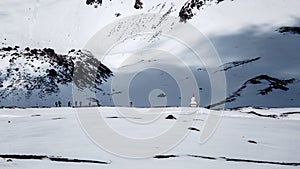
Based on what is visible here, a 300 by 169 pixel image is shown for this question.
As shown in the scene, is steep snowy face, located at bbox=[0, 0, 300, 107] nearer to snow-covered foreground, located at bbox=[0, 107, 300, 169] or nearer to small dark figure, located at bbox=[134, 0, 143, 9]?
small dark figure, located at bbox=[134, 0, 143, 9]

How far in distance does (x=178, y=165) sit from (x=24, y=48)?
80.0 ft

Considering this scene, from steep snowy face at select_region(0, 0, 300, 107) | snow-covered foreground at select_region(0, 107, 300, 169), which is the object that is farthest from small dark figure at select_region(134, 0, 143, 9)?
snow-covered foreground at select_region(0, 107, 300, 169)

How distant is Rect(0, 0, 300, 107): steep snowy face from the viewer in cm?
1691

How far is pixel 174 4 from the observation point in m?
28.5

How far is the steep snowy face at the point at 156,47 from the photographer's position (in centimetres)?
1691

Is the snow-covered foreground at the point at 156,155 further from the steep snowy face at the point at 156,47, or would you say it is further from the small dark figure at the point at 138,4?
the small dark figure at the point at 138,4

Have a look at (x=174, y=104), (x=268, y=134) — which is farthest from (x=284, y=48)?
(x=268, y=134)

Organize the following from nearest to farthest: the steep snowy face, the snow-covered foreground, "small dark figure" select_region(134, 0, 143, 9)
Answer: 1. the snow-covered foreground
2. the steep snowy face
3. "small dark figure" select_region(134, 0, 143, 9)

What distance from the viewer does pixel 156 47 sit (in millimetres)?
24547

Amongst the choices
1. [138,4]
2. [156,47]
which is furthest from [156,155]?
[138,4]

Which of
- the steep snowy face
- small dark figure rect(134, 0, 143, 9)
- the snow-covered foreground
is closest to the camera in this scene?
the snow-covered foreground

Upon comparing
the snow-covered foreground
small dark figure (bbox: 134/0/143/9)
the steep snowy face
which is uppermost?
small dark figure (bbox: 134/0/143/9)

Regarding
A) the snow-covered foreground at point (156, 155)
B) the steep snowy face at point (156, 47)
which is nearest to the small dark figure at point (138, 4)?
the steep snowy face at point (156, 47)

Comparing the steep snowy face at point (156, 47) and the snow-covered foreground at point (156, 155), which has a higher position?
the steep snowy face at point (156, 47)
